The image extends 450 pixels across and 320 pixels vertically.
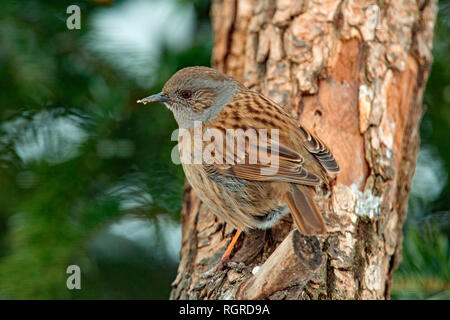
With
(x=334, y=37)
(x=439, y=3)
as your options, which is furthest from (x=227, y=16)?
(x=439, y=3)

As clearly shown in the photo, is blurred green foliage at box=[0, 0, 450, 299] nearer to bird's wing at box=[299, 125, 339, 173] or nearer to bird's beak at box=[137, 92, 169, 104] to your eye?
bird's beak at box=[137, 92, 169, 104]

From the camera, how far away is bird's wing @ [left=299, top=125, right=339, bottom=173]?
386cm

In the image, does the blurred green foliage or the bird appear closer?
the bird

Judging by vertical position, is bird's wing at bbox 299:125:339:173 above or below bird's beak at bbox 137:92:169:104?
below

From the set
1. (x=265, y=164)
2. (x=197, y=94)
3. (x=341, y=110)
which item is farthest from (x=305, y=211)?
(x=197, y=94)

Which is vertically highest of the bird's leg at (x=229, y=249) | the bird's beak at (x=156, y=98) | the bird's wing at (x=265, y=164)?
the bird's beak at (x=156, y=98)

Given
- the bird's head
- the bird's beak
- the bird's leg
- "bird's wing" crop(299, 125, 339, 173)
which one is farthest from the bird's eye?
A: the bird's leg

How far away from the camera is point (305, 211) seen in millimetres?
3469

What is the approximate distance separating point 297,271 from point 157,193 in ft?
6.23

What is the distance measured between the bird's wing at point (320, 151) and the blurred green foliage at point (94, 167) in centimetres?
102

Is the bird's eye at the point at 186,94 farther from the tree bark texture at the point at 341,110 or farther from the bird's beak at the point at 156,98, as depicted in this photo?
the tree bark texture at the point at 341,110

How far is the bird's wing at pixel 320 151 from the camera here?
3859 millimetres

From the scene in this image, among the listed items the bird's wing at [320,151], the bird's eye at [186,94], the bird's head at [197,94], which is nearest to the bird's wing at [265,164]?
the bird's wing at [320,151]
